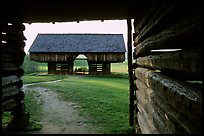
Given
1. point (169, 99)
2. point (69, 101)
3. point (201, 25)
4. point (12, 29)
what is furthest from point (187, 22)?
point (69, 101)

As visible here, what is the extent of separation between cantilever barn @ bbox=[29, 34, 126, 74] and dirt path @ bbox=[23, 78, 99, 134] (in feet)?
74.2

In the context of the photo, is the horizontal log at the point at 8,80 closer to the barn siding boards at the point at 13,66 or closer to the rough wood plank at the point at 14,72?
the barn siding boards at the point at 13,66

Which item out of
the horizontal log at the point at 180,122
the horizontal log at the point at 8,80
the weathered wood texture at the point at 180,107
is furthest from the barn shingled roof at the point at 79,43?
the horizontal log at the point at 180,122

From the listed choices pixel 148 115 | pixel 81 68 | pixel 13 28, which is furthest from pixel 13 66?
pixel 81 68

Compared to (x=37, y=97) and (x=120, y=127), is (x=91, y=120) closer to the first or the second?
(x=120, y=127)

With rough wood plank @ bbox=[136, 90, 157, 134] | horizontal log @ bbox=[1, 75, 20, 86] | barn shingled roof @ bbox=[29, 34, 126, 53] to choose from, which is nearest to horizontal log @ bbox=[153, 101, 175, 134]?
rough wood plank @ bbox=[136, 90, 157, 134]

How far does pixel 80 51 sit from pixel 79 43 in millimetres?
2103

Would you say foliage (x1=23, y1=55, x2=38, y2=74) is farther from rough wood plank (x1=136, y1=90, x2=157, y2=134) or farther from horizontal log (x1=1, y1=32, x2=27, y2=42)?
rough wood plank (x1=136, y1=90, x2=157, y2=134)

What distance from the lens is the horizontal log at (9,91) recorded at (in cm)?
610

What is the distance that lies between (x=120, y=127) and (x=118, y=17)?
3.32m

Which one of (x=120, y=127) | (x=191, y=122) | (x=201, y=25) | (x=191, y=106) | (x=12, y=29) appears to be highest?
(x=12, y=29)

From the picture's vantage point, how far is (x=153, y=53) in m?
5.40

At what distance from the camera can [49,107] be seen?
1162cm

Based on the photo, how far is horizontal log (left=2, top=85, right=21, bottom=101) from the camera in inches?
240
